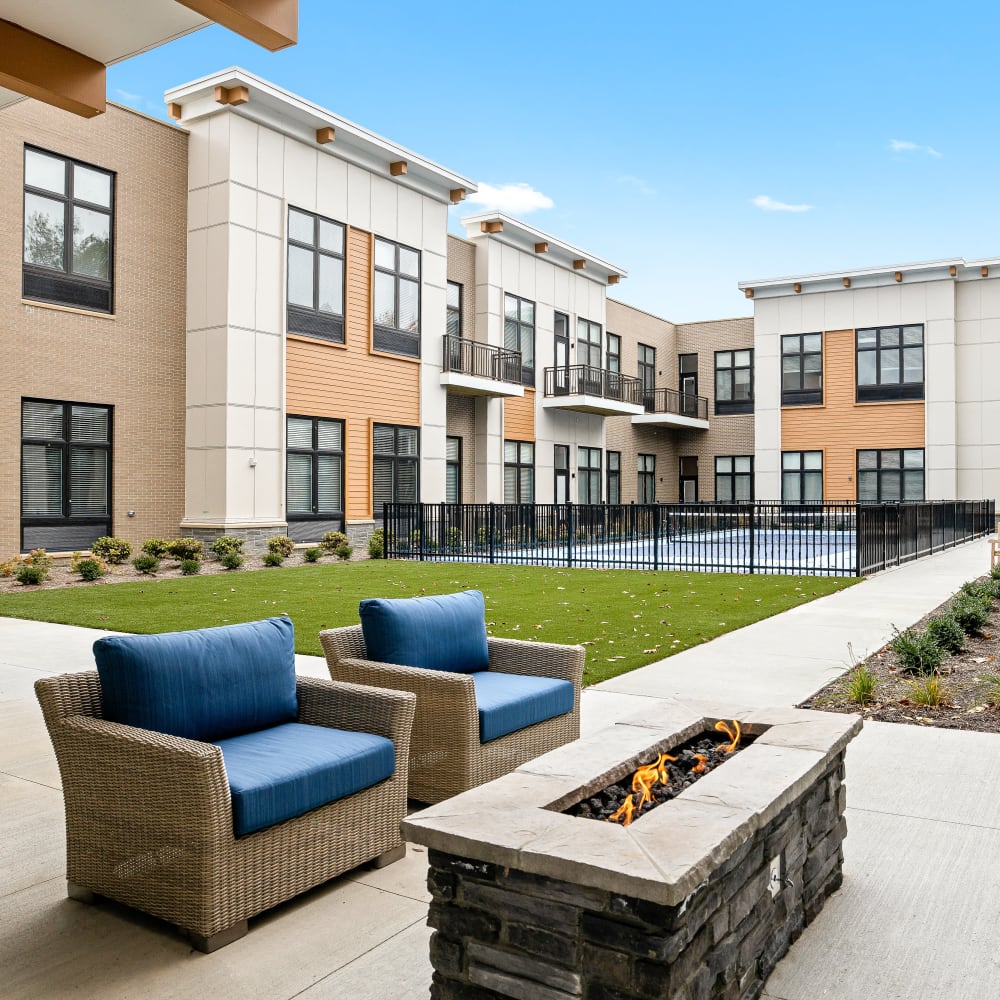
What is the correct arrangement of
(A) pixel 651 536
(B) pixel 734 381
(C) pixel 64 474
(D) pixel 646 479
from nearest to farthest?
(C) pixel 64 474 → (A) pixel 651 536 → (D) pixel 646 479 → (B) pixel 734 381

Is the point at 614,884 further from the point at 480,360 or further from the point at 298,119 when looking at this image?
the point at 480,360

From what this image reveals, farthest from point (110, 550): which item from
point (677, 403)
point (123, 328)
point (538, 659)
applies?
point (677, 403)

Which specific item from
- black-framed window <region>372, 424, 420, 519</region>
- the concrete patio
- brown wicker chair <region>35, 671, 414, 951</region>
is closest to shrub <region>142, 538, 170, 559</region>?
black-framed window <region>372, 424, 420, 519</region>

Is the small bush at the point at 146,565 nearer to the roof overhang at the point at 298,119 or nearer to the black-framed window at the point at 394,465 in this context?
the black-framed window at the point at 394,465

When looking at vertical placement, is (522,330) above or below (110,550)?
above

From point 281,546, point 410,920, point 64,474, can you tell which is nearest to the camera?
point 410,920

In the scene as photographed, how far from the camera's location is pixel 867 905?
374 centimetres

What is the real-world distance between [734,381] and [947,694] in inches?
1375

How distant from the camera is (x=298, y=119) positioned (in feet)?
70.4

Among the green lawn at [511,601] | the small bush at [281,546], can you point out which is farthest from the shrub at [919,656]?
the small bush at [281,546]

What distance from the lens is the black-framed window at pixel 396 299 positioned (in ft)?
80.2

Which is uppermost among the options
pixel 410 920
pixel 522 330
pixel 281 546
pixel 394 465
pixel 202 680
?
pixel 522 330

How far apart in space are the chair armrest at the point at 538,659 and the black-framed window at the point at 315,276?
57.7 ft

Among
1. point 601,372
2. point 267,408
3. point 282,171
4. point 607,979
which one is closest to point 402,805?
point 607,979
